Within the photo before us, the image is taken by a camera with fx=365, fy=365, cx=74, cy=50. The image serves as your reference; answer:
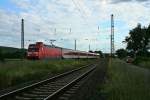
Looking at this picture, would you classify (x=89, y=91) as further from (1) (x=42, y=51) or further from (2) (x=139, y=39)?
(2) (x=139, y=39)

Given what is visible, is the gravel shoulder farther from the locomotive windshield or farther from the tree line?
the tree line

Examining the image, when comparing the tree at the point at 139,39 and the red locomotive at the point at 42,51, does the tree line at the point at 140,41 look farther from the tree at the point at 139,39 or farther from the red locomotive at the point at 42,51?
the red locomotive at the point at 42,51

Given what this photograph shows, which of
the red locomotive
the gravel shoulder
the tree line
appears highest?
the tree line

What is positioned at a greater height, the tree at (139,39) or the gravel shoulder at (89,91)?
the tree at (139,39)

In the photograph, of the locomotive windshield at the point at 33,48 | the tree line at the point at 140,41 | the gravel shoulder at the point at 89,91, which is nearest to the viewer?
the gravel shoulder at the point at 89,91

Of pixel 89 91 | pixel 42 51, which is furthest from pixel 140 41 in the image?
pixel 89 91

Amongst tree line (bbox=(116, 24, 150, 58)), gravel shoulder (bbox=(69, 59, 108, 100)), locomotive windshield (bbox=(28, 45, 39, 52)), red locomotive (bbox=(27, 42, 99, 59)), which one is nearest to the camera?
gravel shoulder (bbox=(69, 59, 108, 100))

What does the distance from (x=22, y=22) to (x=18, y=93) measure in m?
42.6

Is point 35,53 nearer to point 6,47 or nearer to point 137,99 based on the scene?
point 6,47

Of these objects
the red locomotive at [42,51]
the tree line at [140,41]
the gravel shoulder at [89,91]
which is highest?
the tree line at [140,41]

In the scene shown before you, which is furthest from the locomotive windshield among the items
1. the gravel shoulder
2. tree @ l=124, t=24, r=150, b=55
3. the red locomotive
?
tree @ l=124, t=24, r=150, b=55

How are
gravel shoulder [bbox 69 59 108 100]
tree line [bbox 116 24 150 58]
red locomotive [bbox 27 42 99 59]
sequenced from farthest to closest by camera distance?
tree line [bbox 116 24 150 58] → red locomotive [bbox 27 42 99 59] → gravel shoulder [bbox 69 59 108 100]

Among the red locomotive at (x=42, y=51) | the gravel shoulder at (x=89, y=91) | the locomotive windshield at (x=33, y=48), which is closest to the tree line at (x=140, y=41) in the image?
the red locomotive at (x=42, y=51)

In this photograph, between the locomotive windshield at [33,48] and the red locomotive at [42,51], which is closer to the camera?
the locomotive windshield at [33,48]
